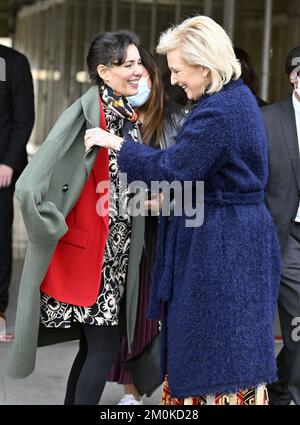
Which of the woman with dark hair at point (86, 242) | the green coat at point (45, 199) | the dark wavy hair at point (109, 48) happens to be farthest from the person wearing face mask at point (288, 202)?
the green coat at point (45, 199)

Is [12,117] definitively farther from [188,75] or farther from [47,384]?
[188,75]

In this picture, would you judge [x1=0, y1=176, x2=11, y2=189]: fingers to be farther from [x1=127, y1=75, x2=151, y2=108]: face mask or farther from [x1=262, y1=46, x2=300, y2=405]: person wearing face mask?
[x1=262, y1=46, x2=300, y2=405]: person wearing face mask

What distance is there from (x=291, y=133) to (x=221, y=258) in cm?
118

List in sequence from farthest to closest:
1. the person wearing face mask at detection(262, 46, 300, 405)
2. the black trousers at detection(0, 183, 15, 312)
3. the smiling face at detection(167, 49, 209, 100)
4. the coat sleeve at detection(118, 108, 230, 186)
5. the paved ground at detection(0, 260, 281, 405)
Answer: the black trousers at detection(0, 183, 15, 312) → the paved ground at detection(0, 260, 281, 405) → the person wearing face mask at detection(262, 46, 300, 405) → the smiling face at detection(167, 49, 209, 100) → the coat sleeve at detection(118, 108, 230, 186)

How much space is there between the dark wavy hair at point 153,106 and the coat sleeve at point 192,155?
44.0 inches

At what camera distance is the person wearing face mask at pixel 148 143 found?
4.69 meters

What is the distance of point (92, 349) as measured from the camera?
412cm

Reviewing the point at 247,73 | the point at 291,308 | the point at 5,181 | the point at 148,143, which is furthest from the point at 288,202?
the point at 5,181

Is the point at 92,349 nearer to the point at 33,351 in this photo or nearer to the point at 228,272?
the point at 33,351

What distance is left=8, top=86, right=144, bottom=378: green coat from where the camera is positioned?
12.7 ft

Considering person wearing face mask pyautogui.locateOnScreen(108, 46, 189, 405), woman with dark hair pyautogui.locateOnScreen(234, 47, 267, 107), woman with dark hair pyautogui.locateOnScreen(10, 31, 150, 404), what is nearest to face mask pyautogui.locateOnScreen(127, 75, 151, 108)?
person wearing face mask pyautogui.locateOnScreen(108, 46, 189, 405)

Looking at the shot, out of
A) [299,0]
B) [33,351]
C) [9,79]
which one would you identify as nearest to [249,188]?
[33,351]

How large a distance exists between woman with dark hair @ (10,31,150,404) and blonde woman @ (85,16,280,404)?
0.40m

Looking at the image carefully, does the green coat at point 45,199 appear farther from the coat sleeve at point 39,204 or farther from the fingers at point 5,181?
the fingers at point 5,181
